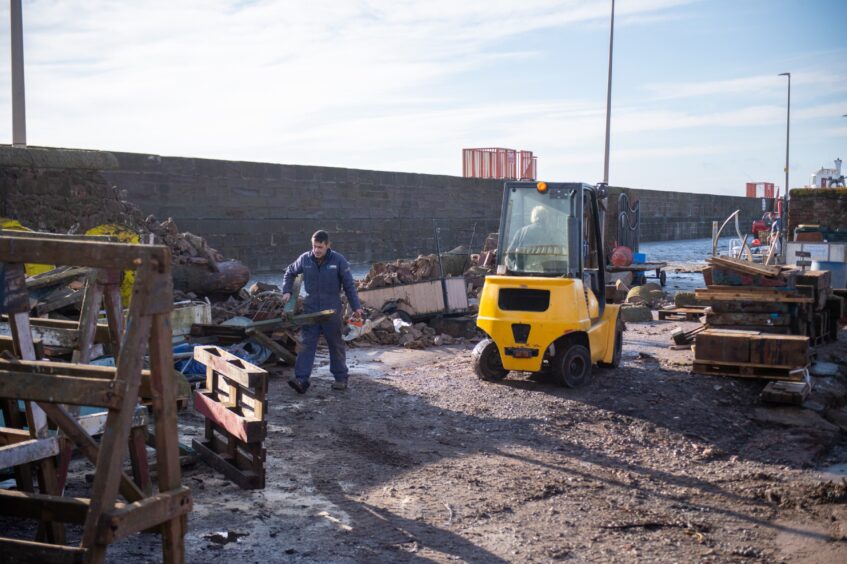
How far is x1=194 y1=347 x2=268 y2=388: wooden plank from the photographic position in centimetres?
572

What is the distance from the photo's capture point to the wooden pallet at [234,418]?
5.61m

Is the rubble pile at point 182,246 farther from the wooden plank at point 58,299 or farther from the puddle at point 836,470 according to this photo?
the puddle at point 836,470

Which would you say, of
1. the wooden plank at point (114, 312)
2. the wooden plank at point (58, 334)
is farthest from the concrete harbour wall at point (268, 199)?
the wooden plank at point (114, 312)

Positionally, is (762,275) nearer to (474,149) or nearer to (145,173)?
(145,173)

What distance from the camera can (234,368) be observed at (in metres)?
6.00

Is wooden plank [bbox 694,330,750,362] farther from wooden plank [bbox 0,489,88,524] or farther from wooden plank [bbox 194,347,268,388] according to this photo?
wooden plank [bbox 0,489,88,524]

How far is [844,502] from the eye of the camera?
6.30 meters

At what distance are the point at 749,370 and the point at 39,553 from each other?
325 inches

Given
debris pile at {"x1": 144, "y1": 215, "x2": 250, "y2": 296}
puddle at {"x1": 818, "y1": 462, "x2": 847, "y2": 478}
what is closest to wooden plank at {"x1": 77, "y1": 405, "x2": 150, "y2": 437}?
puddle at {"x1": 818, "y1": 462, "x2": 847, "y2": 478}

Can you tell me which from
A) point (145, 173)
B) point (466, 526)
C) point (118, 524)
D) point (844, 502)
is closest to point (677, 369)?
point (844, 502)

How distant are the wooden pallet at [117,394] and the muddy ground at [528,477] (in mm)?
1177

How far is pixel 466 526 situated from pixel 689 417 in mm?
3923

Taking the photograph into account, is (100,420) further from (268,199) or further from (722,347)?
(268,199)

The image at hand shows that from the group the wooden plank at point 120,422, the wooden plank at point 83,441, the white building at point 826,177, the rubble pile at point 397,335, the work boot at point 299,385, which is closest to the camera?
the wooden plank at point 120,422
